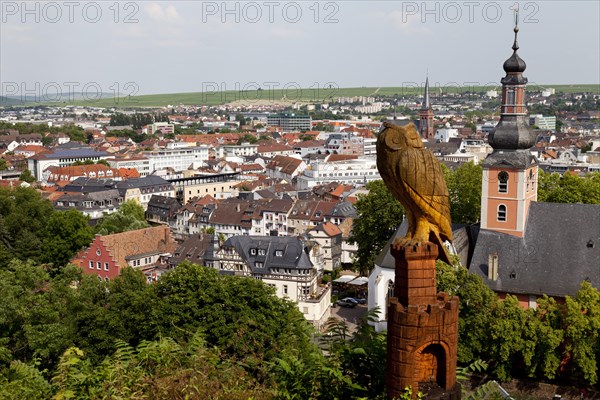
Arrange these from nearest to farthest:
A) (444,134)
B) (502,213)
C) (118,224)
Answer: (502,213)
(118,224)
(444,134)

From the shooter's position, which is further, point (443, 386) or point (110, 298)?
point (110, 298)

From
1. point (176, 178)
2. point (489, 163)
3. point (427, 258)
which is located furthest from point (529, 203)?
point (176, 178)

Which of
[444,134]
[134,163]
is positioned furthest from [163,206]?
[444,134]

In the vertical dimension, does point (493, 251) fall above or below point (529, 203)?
below

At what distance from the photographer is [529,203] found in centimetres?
3497

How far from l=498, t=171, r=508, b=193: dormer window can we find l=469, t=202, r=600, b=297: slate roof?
1.57 meters

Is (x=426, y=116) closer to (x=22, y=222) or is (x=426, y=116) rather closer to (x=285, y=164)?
(x=285, y=164)

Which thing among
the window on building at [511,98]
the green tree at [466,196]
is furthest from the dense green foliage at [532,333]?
the green tree at [466,196]

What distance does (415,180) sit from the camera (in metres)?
10.6

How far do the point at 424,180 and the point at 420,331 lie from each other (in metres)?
2.20

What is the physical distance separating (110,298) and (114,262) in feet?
65.3

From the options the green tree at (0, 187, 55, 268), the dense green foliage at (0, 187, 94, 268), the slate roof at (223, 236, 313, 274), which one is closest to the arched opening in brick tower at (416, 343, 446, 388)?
the slate roof at (223, 236, 313, 274)

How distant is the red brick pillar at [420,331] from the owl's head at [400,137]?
59.2 inches

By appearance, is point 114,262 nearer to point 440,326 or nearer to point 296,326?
point 296,326
